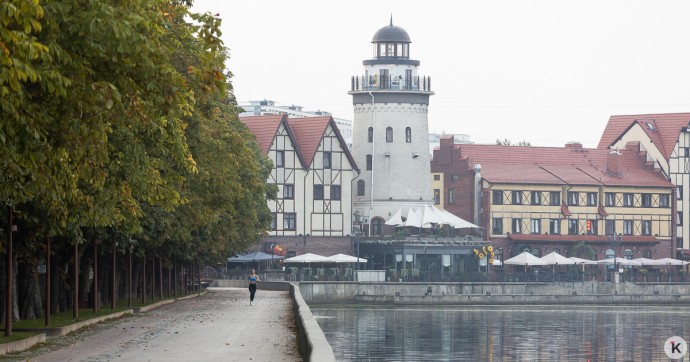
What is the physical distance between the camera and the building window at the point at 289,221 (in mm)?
124875

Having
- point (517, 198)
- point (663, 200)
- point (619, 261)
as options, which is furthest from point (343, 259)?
point (663, 200)

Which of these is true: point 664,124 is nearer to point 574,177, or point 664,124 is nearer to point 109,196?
point 574,177

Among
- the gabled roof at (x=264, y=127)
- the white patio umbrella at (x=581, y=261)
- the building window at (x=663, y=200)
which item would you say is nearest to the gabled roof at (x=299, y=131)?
the gabled roof at (x=264, y=127)

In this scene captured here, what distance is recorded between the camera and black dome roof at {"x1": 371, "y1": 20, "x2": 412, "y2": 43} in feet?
424

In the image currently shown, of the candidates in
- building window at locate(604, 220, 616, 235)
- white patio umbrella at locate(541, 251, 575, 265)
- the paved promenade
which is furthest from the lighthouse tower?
the paved promenade

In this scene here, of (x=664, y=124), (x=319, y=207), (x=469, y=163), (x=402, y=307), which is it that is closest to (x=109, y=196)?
(x=402, y=307)

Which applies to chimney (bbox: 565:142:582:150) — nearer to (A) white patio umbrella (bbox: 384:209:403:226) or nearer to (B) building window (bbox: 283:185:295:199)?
(A) white patio umbrella (bbox: 384:209:403:226)

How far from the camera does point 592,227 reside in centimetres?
13688

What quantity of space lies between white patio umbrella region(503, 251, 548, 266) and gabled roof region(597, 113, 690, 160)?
23946 millimetres

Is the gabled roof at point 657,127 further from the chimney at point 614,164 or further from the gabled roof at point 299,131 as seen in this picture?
the gabled roof at point 299,131

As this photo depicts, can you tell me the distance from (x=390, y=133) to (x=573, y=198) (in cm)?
1910

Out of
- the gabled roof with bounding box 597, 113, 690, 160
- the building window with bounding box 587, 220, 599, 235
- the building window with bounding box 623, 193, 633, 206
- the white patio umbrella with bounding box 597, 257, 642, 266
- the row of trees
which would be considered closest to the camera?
the row of trees

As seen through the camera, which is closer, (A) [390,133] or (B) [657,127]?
(A) [390,133]

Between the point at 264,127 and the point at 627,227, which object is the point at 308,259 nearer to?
the point at 264,127
